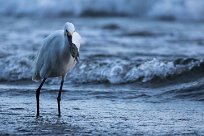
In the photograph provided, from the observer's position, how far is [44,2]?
79.7 ft

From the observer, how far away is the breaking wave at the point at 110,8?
22.2 meters

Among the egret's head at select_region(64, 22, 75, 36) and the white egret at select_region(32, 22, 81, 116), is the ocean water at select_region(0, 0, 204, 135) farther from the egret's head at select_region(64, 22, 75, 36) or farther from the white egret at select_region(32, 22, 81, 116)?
the egret's head at select_region(64, 22, 75, 36)

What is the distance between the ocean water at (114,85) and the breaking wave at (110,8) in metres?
3.86

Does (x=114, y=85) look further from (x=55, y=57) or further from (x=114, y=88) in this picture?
(x=55, y=57)

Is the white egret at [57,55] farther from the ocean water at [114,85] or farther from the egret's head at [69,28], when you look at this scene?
the ocean water at [114,85]

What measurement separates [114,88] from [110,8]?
47.4 feet

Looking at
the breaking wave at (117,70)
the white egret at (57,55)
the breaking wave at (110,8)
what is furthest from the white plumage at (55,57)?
the breaking wave at (110,8)

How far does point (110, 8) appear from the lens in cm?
2325

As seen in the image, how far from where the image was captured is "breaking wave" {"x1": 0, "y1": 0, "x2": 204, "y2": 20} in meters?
22.2

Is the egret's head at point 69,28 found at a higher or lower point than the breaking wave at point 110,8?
lower

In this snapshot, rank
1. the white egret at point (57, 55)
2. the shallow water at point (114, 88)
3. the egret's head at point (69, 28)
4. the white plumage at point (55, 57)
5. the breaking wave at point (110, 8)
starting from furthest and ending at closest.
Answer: the breaking wave at point (110, 8), the white plumage at point (55, 57), the white egret at point (57, 55), the egret's head at point (69, 28), the shallow water at point (114, 88)

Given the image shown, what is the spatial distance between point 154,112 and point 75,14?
16.0 meters

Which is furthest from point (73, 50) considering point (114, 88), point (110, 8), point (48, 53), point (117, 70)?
point (110, 8)

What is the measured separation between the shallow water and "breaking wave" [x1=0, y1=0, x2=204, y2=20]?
6318mm
